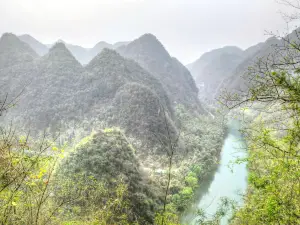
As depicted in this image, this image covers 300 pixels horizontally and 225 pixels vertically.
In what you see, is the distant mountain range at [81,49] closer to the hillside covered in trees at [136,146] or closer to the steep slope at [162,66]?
the steep slope at [162,66]

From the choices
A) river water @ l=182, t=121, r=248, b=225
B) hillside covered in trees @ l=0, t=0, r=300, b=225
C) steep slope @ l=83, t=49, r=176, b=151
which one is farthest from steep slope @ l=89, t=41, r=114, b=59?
river water @ l=182, t=121, r=248, b=225

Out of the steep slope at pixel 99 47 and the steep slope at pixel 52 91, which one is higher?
the steep slope at pixel 99 47

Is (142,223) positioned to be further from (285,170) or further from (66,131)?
(66,131)

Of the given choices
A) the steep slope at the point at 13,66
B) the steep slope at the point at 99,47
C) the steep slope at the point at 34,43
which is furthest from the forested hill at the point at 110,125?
the steep slope at the point at 99,47

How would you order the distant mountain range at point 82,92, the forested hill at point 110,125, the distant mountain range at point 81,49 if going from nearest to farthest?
1. the forested hill at point 110,125
2. the distant mountain range at point 82,92
3. the distant mountain range at point 81,49

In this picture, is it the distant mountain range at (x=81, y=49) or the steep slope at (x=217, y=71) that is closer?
the distant mountain range at (x=81, y=49)

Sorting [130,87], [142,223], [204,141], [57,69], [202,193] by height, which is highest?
[57,69]

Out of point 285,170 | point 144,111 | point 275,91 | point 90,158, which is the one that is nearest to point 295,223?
point 285,170

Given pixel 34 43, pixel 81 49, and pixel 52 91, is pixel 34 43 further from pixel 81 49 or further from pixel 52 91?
pixel 52 91
